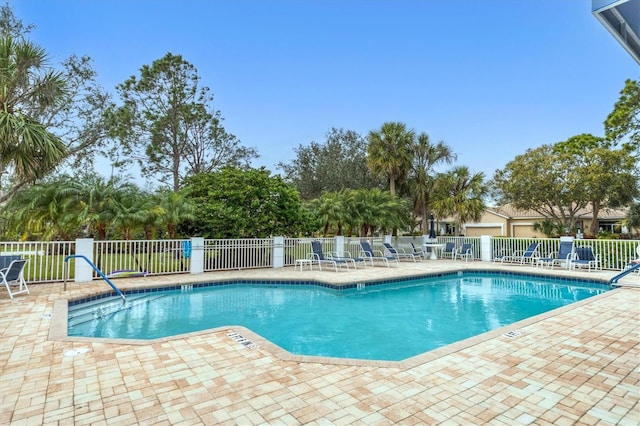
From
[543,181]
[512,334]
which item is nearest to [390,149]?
[543,181]

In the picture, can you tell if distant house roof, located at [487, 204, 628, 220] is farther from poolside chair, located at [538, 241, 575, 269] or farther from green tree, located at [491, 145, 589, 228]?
poolside chair, located at [538, 241, 575, 269]

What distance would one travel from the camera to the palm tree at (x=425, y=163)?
22.2 metres

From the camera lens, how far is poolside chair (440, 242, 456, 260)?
690 inches

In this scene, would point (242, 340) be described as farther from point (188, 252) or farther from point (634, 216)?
point (634, 216)

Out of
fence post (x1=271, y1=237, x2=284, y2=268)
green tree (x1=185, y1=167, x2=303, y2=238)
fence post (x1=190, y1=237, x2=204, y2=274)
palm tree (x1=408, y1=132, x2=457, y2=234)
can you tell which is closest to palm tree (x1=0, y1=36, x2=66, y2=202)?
fence post (x1=190, y1=237, x2=204, y2=274)

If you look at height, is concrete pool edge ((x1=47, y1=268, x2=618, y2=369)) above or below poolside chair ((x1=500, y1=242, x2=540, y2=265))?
below

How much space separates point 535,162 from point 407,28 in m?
11.8

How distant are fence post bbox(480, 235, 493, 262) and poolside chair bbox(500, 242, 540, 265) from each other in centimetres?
84

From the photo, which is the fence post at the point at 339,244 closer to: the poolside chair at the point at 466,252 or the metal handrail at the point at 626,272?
the poolside chair at the point at 466,252

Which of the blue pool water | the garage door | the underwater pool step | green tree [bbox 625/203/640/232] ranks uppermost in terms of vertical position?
green tree [bbox 625/203/640/232]

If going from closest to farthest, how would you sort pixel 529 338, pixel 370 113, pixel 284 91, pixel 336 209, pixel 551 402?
pixel 551 402, pixel 529 338, pixel 336 209, pixel 284 91, pixel 370 113

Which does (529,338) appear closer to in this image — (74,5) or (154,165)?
(74,5)

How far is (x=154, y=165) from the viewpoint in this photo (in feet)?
82.2

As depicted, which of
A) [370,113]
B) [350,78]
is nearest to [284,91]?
[350,78]
